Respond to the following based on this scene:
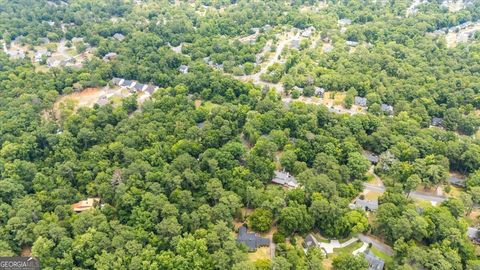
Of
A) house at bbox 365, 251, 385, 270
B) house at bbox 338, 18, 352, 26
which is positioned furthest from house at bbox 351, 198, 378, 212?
house at bbox 338, 18, 352, 26

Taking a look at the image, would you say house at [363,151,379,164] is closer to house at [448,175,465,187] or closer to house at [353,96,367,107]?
house at [448,175,465,187]

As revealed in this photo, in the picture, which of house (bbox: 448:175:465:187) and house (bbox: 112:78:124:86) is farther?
house (bbox: 112:78:124:86)

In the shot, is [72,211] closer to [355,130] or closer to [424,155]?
[355,130]

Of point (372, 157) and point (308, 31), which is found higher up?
point (308, 31)

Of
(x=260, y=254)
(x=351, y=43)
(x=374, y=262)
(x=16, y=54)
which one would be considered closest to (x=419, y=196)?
(x=374, y=262)

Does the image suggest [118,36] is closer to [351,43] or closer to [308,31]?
[308,31]

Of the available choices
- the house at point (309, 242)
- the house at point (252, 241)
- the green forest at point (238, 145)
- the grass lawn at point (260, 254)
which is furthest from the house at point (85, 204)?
the house at point (309, 242)
